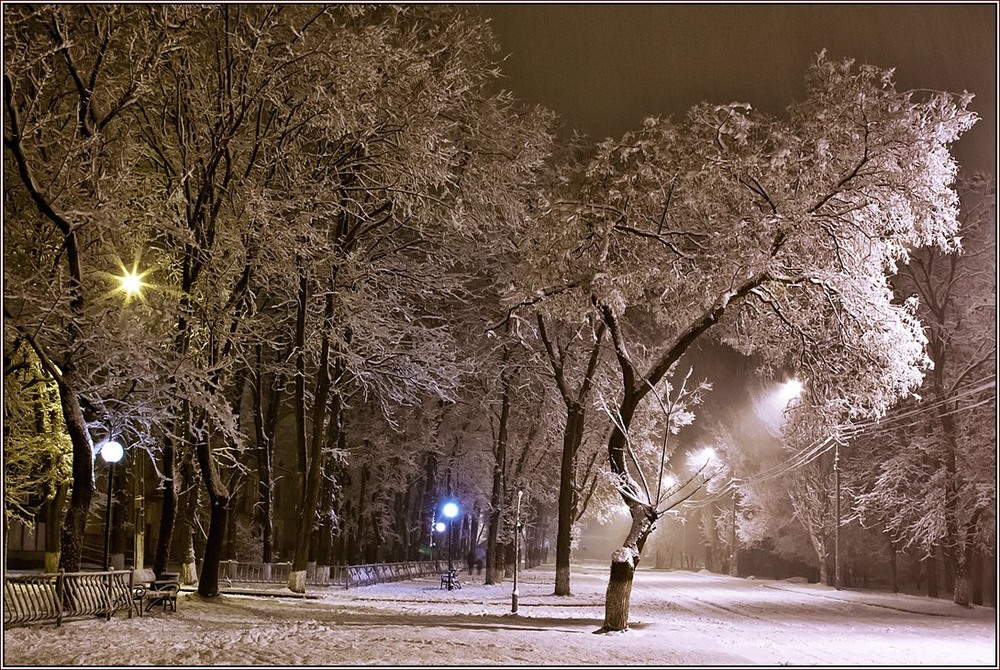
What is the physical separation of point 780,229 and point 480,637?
28.0ft

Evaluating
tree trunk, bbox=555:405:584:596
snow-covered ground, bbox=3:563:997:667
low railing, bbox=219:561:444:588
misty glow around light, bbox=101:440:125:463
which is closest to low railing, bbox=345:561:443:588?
low railing, bbox=219:561:444:588

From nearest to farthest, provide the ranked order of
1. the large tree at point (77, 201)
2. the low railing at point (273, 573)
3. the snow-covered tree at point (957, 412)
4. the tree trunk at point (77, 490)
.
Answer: the large tree at point (77, 201)
the tree trunk at point (77, 490)
the snow-covered tree at point (957, 412)
the low railing at point (273, 573)

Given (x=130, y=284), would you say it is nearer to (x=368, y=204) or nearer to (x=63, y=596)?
(x=63, y=596)

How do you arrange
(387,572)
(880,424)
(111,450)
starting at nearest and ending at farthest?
(111,450)
(880,424)
(387,572)

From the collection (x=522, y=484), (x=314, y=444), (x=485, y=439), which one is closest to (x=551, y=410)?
(x=522, y=484)

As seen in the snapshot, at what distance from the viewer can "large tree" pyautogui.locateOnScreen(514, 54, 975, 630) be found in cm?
1543

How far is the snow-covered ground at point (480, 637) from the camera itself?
499 inches

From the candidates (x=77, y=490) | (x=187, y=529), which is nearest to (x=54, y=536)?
(x=187, y=529)

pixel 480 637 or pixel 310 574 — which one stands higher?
pixel 480 637

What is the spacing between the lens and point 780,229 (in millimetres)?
15906

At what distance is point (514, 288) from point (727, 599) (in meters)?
20.5

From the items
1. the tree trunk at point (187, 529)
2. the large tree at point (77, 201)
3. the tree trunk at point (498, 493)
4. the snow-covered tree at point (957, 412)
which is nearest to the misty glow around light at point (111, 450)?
the large tree at point (77, 201)

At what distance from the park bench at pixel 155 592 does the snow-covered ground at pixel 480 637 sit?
12.5 inches

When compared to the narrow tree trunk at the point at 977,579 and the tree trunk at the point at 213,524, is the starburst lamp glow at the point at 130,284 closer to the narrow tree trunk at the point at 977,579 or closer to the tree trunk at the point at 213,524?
the tree trunk at the point at 213,524
